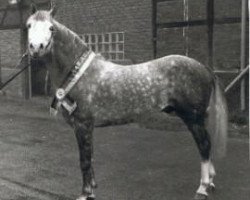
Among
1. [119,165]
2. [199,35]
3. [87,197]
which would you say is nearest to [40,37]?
[87,197]

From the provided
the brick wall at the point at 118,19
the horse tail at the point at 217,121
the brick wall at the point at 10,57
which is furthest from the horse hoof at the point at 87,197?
the brick wall at the point at 10,57

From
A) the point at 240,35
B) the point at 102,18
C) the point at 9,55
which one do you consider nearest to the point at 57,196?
the point at 240,35

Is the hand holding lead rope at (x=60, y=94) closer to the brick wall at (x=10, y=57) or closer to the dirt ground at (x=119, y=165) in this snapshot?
the dirt ground at (x=119, y=165)

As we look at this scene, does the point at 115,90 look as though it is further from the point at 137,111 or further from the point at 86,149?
the point at 86,149

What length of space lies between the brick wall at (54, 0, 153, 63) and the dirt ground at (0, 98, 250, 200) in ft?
8.01

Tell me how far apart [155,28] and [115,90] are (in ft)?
21.0

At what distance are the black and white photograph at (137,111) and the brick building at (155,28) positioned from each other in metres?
0.02

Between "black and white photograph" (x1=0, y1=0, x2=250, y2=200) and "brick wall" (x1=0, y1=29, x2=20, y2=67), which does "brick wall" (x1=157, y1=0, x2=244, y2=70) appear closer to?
"black and white photograph" (x1=0, y1=0, x2=250, y2=200)

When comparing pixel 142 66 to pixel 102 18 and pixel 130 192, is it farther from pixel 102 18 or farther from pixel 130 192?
pixel 102 18

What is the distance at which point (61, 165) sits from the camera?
7.23 metres

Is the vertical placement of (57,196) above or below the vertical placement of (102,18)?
below

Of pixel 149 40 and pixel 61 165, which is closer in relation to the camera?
pixel 61 165

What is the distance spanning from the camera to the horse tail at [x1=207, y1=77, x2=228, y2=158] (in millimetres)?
5625

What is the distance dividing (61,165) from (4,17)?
36.0 ft
